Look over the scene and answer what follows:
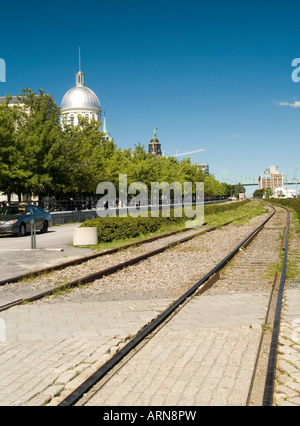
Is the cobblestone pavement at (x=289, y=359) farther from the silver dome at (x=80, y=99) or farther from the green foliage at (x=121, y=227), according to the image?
the silver dome at (x=80, y=99)

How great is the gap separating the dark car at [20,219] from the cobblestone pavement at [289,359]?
16.5 m

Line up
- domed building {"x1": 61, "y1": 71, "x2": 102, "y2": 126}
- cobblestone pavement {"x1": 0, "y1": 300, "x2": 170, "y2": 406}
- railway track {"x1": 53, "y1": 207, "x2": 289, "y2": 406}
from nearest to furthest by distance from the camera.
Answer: railway track {"x1": 53, "y1": 207, "x2": 289, "y2": 406} → cobblestone pavement {"x1": 0, "y1": 300, "x2": 170, "y2": 406} → domed building {"x1": 61, "y1": 71, "x2": 102, "y2": 126}

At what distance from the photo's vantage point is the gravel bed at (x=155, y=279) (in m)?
9.17

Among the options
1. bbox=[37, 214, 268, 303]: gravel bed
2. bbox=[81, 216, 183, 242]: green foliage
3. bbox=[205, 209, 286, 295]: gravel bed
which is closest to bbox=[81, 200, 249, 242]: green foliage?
bbox=[81, 216, 183, 242]: green foliage

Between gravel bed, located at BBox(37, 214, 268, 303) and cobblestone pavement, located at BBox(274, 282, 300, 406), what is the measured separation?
236 centimetres

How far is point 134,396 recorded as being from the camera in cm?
424

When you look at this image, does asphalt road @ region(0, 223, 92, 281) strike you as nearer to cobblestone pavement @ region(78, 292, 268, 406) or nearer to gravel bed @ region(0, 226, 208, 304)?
gravel bed @ region(0, 226, 208, 304)

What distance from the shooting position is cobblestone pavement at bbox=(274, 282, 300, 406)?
431cm

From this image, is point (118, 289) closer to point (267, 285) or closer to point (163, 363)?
point (267, 285)

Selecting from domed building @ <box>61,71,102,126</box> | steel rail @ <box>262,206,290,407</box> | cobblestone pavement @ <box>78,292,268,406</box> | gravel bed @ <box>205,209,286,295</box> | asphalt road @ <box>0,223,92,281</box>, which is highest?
domed building @ <box>61,71,102,126</box>

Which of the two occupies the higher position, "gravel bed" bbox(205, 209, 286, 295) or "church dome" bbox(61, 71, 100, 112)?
"church dome" bbox(61, 71, 100, 112)
